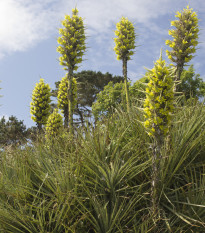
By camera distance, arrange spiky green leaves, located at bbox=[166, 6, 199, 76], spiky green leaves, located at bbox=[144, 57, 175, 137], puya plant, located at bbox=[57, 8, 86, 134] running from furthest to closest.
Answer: puya plant, located at bbox=[57, 8, 86, 134] < spiky green leaves, located at bbox=[166, 6, 199, 76] < spiky green leaves, located at bbox=[144, 57, 175, 137]

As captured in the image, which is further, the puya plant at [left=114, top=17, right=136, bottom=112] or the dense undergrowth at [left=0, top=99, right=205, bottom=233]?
the puya plant at [left=114, top=17, right=136, bottom=112]

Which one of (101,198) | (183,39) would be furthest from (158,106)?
(183,39)

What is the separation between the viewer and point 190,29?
9.09 meters

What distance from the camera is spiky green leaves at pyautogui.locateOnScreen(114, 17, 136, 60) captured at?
10.7 meters

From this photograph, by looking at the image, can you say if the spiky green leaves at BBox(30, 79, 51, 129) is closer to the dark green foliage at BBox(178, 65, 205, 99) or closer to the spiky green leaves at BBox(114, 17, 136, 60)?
the spiky green leaves at BBox(114, 17, 136, 60)

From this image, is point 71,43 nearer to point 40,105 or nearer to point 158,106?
Result: point 40,105

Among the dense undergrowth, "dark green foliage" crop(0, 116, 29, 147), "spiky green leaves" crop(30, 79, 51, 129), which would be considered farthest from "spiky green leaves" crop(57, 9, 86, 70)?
"dark green foliage" crop(0, 116, 29, 147)

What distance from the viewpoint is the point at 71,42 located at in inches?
421

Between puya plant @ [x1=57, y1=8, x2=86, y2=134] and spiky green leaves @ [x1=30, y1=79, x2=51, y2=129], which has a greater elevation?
puya plant @ [x1=57, y1=8, x2=86, y2=134]

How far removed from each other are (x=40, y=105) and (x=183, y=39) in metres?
7.72

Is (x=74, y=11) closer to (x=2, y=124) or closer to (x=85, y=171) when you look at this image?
(x=85, y=171)

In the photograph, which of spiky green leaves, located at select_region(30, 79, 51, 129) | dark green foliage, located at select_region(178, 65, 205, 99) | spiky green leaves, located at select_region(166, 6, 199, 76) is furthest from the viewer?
dark green foliage, located at select_region(178, 65, 205, 99)

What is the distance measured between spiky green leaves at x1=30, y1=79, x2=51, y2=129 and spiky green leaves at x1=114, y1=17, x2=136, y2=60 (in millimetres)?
4987

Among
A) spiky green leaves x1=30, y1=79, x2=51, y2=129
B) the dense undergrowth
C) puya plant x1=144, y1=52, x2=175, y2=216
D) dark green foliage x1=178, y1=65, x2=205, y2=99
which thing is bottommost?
the dense undergrowth
